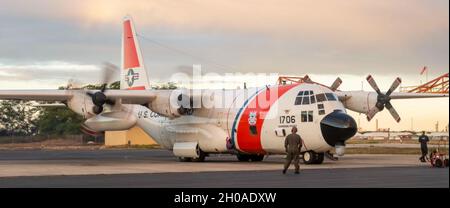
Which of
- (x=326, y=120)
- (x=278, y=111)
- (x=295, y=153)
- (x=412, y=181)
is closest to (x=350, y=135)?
(x=326, y=120)

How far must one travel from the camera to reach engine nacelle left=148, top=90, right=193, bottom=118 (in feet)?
103

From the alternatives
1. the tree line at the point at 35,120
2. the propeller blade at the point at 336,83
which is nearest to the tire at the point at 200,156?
the propeller blade at the point at 336,83

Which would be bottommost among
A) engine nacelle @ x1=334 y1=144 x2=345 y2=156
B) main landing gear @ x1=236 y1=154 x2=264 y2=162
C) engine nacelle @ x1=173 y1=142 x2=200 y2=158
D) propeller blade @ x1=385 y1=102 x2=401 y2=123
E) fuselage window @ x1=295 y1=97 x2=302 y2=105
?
main landing gear @ x1=236 y1=154 x2=264 y2=162

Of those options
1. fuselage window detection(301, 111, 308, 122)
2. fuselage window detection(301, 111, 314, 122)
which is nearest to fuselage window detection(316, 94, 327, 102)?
fuselage window detection(301, 111, 314, 122)

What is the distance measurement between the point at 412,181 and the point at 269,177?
428cm

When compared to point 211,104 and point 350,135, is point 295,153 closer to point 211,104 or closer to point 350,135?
point 350,135

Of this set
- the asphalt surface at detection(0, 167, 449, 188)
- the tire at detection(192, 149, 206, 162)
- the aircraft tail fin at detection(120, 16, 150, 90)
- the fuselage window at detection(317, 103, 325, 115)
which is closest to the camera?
the asphalt surface at detection(0, 167, 449, 188)

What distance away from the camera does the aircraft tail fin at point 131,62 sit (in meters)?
37.1

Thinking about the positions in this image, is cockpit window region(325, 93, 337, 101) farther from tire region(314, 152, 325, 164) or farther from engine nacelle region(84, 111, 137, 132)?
engine nacelle region(84, 111, 137, 132)

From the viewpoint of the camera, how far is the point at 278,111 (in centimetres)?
2823

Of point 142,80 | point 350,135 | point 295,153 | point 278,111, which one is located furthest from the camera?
point 142,80

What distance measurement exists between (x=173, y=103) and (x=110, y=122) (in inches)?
191

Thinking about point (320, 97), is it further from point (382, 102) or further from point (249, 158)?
point (382, 102)

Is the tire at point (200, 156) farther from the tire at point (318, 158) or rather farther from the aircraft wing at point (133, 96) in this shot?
the tire at point (318, 158)
